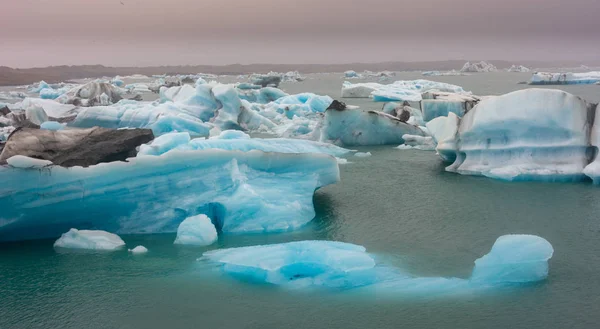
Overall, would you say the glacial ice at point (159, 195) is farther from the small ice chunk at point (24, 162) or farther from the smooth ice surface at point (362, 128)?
the smooth ice surface at point (362, 128)

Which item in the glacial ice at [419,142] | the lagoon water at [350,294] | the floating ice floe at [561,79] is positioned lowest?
the lagoon water at [350,294]

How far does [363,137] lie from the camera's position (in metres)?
12.0

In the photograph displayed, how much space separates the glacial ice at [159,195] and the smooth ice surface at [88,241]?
0.68 feet

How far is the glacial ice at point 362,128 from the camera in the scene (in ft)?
38.5

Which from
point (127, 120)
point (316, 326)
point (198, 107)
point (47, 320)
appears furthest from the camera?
point (198, 107)

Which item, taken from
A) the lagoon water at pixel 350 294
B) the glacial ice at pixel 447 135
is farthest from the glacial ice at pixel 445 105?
the lagoon water at pixel 350 294

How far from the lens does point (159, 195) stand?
5.95 metres

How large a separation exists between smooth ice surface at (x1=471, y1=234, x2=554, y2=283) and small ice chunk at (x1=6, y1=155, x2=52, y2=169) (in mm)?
4434

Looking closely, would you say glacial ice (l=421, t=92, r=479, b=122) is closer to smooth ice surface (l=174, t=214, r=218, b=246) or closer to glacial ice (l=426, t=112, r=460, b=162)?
glacial ice (l=426, t=112, r=460, b=162)

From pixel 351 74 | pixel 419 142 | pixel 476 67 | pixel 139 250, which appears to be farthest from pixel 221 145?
pixel 476 67

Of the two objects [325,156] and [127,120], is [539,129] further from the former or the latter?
[127,120]

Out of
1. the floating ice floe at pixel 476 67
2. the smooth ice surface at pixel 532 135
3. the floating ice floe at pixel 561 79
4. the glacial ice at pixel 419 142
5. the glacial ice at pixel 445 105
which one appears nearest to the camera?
the smooth ice surface at pixel 532 135

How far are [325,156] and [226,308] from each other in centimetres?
288

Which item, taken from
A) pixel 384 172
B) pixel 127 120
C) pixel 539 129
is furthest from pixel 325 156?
pixel 127 120
